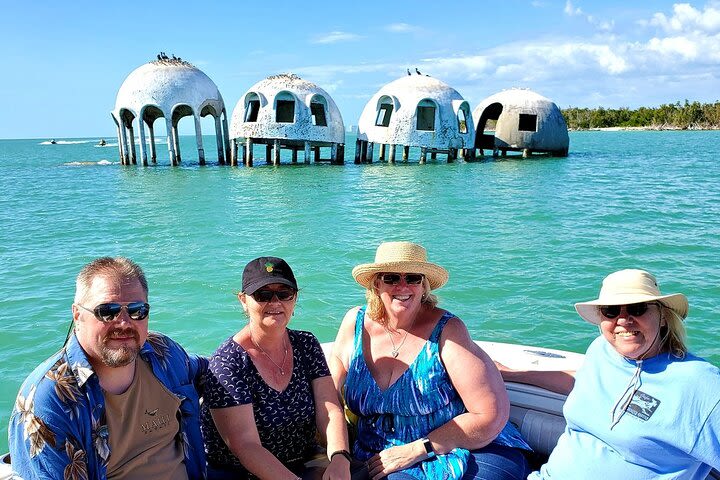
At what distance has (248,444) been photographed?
2.90 meters

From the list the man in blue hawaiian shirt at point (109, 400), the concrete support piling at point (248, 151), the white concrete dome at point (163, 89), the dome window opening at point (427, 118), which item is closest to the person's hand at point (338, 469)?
the man in blue hawaiian shirt at point (109, 400)

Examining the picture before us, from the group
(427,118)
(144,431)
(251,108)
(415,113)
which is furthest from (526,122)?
(144,431)

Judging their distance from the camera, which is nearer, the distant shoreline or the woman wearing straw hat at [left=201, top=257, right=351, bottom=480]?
the woman wearing straw hat at [left=201, top=257, right=351, bottom=480]

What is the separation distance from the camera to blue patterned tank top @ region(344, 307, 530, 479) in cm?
301

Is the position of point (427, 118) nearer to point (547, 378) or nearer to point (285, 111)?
point (285, 111)

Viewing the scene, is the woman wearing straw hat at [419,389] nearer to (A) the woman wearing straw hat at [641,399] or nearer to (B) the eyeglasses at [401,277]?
(B) the eyeglasses at [401,277]

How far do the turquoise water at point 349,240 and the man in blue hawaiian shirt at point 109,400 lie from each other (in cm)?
377

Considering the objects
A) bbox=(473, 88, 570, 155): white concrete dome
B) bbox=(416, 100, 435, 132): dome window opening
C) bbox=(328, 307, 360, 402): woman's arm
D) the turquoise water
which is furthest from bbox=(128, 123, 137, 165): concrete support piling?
bbox=(328, 307, 360, 402): woman's arm

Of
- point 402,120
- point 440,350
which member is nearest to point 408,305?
point 440,350

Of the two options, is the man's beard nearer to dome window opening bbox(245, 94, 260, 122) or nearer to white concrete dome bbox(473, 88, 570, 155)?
dome window opening bbox(245, 94, 260, 122)

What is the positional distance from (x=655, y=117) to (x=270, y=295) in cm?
12623

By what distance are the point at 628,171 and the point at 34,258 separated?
2598cm

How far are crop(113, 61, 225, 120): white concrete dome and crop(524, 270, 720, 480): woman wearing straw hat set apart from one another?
30425 millimetres

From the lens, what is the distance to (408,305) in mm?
3135
